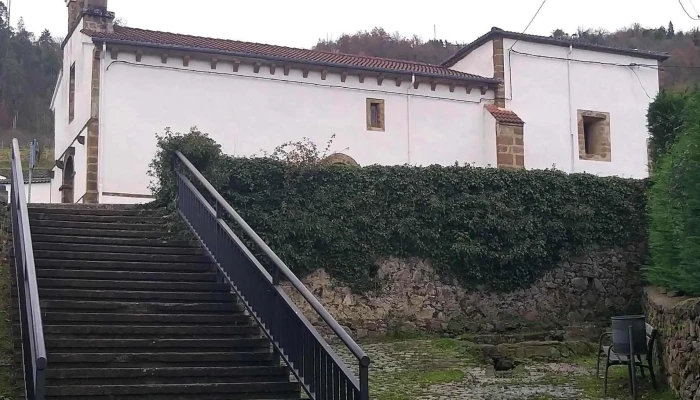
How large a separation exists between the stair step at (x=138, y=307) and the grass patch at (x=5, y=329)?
230mm

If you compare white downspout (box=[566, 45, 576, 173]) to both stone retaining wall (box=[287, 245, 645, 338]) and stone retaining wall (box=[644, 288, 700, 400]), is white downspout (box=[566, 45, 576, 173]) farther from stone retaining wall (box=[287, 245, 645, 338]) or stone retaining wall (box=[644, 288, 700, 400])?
stone retaining wall (box=[644, 288, 700, 400])

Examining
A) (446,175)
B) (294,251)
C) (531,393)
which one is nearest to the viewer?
(531,393)

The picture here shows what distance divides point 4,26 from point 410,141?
174ft

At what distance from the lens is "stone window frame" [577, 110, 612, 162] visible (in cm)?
2231

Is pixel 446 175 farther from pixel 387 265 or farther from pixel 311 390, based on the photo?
pixel 311 390

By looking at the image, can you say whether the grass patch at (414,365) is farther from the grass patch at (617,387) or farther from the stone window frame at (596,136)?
the stone window frame at (596,136)

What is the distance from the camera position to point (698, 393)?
8336 millimetres

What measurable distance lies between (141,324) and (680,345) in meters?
5.56

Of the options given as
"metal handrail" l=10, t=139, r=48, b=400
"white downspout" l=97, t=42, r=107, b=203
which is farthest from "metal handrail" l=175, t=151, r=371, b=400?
"white downspout" l=97, t=42, r=107, b=203

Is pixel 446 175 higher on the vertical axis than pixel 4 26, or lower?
lower

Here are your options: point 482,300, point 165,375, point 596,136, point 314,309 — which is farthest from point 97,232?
point 596,136

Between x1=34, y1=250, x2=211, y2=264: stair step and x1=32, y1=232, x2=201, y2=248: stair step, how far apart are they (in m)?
0.38

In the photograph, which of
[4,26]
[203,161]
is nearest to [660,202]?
[203,161]

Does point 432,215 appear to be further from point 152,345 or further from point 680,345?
point 152,345
